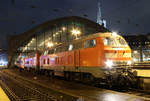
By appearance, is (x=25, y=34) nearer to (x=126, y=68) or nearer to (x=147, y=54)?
(x=147, y=54)

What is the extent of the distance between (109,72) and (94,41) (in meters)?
3.01

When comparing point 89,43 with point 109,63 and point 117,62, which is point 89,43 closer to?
point 109,63

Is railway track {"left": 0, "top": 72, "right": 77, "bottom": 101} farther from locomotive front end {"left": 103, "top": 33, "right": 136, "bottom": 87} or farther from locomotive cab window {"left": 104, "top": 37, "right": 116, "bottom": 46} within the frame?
locomotive cab window {"left": 104, "top": 37, "right": 116, "bottom": 46}

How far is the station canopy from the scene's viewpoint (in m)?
62.8

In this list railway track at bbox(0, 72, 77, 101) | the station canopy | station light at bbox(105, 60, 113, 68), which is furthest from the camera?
the station canopy

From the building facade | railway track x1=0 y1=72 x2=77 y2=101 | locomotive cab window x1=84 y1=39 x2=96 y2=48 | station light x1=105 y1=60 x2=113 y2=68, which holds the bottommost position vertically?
railway track x1=0 y1=72 x2=77 y2=101

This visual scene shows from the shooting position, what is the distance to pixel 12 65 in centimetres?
7706

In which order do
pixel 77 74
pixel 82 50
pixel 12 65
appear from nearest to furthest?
pixel 82 50
pixel 77 74
pixel 12 65

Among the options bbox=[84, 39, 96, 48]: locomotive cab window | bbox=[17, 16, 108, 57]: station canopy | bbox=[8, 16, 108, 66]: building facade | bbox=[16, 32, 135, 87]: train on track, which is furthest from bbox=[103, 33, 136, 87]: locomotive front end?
bbox=[17, 16, 108, 57]: station canopy

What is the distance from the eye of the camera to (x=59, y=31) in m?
64.8

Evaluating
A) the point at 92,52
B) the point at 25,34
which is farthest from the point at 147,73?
the point at 25,34

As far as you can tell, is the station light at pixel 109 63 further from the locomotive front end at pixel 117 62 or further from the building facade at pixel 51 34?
the building facade at pixel 51 34

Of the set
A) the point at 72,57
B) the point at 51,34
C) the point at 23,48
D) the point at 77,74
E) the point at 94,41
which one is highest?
the point at 51,34

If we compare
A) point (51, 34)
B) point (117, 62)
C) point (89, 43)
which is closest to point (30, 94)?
point (89, 43)
